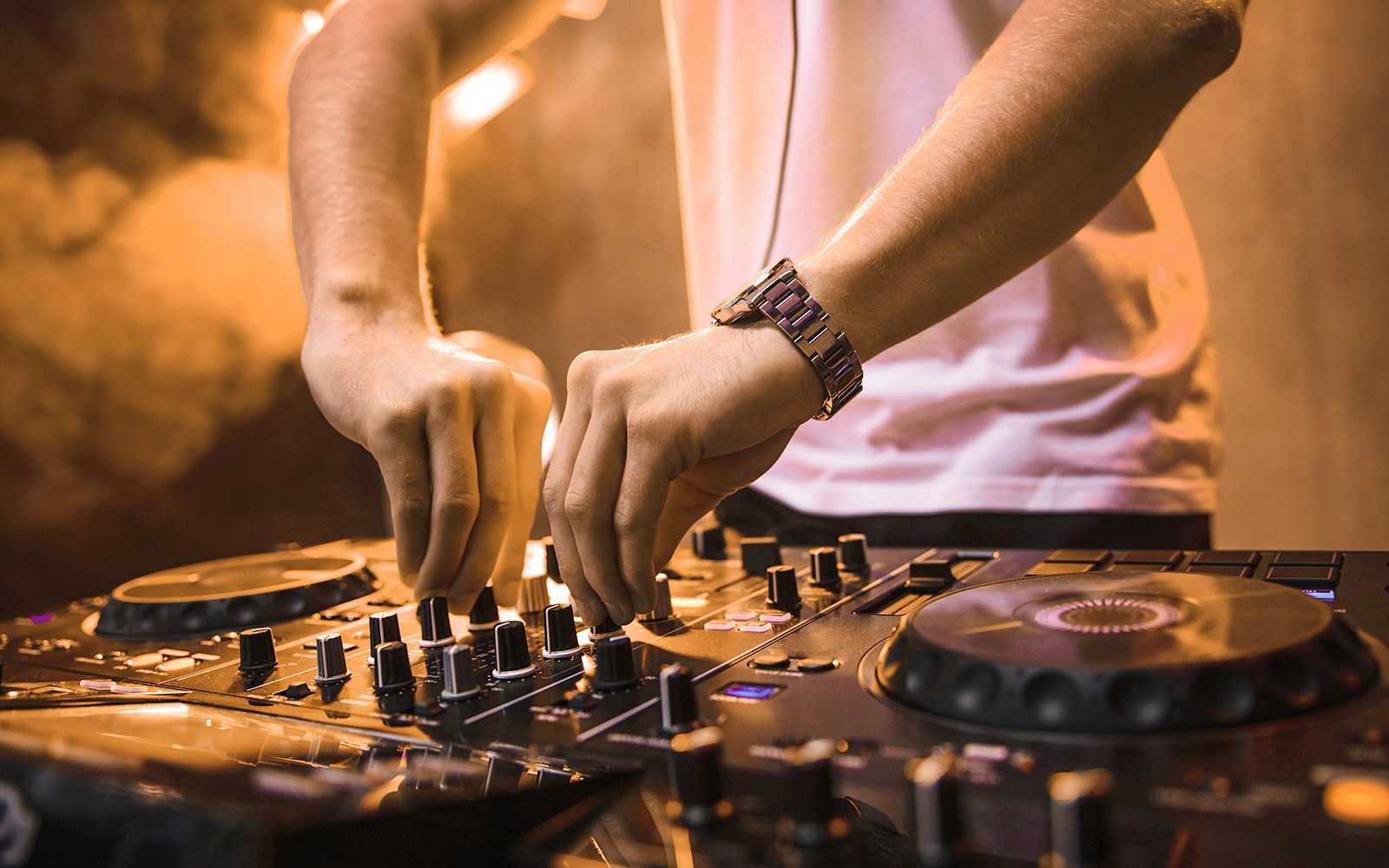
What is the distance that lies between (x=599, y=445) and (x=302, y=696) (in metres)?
0.26

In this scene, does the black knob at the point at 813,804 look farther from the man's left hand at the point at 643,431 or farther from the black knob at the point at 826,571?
the black knob at the point at 826,571

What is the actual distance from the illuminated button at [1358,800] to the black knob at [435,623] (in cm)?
58

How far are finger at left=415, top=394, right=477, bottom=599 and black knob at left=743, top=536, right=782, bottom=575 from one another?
0.27 meters

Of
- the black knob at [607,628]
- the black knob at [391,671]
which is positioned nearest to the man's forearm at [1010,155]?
the black knob at [607,628]

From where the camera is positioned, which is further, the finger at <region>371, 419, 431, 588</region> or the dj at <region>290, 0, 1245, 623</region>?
the finger at <region>371, 419, 431, 588</region>

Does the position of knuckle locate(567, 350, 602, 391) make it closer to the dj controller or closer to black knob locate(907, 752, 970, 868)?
the dj controller

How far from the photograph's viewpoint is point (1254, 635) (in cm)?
47

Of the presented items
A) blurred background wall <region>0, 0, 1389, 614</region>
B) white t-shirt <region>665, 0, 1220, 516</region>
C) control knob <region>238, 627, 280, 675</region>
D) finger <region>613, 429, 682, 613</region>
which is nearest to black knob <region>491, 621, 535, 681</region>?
finger <region>613, 429, 682, 613</region>

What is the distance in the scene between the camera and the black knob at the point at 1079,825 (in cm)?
33

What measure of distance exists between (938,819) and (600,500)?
15.9 inches

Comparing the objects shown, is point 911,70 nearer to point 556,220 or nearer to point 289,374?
point 289,374

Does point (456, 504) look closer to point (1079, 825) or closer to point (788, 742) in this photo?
point (788, 742)

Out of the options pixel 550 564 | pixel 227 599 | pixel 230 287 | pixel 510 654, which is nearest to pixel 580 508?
pixel 510 654

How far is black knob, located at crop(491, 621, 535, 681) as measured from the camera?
0.64 m
